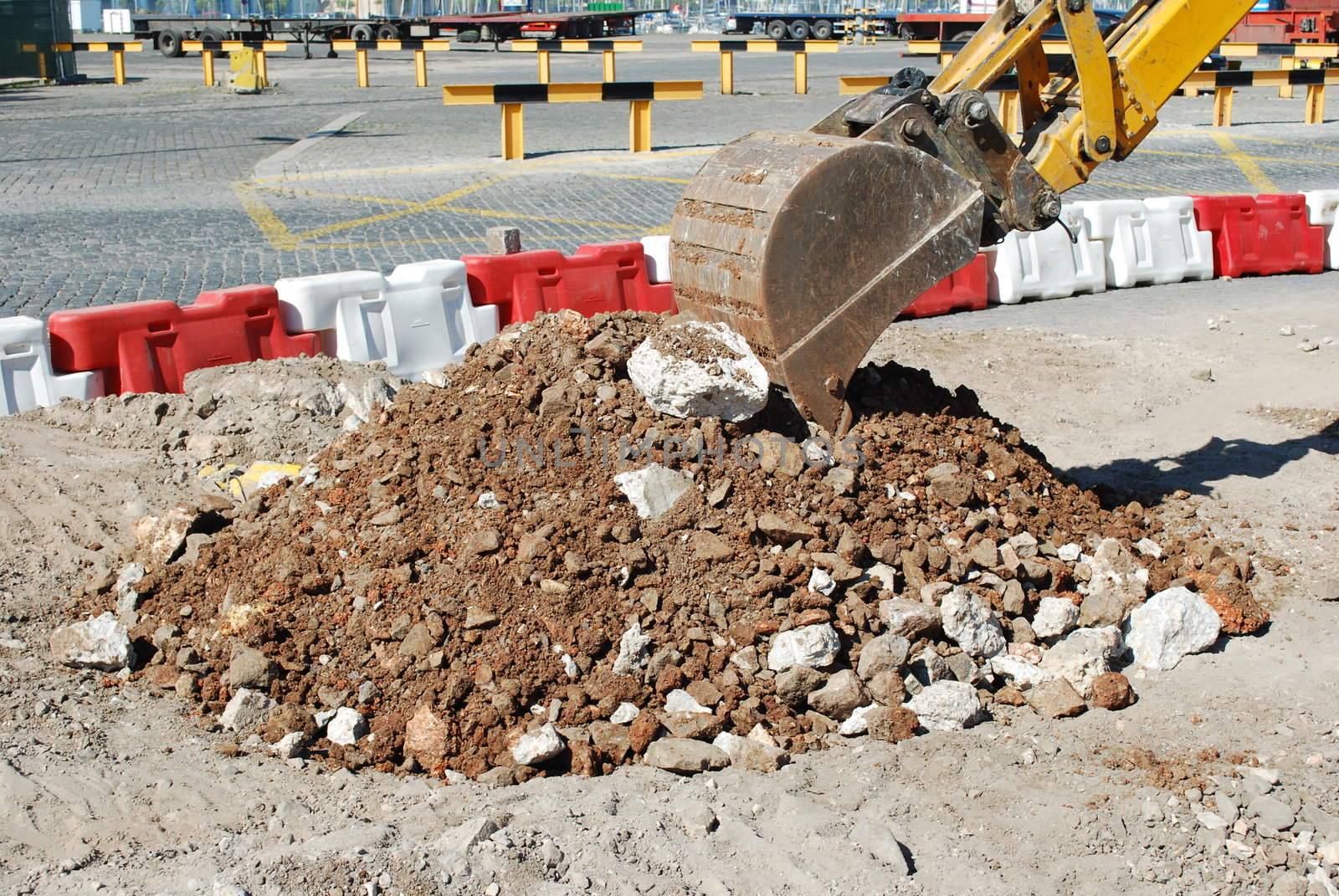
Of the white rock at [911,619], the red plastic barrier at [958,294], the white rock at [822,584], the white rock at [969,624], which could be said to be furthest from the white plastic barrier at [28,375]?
the red plastic barrier at [958,294]

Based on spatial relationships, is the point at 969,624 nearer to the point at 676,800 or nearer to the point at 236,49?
the point at 676,800

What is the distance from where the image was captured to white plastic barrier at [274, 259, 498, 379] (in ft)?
27.5

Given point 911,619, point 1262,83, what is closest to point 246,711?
point 911,619

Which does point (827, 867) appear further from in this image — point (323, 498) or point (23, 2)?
point (23, 2)

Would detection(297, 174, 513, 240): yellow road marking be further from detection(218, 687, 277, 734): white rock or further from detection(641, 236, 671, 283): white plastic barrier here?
detection(218, 687, 277, 734): white rock

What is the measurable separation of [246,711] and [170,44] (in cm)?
3819

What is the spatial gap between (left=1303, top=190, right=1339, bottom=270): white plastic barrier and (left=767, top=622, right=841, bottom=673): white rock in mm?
9781

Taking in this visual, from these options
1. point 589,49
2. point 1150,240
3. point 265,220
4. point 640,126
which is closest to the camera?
point 1150,240

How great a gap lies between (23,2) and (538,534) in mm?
29968

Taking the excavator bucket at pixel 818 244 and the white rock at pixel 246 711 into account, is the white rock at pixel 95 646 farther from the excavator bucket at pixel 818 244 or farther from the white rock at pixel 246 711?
the excavator bucket at pixel 818 244

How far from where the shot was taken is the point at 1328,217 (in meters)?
12.8

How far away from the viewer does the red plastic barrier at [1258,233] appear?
40.6 ft

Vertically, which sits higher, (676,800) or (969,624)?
(969,624)

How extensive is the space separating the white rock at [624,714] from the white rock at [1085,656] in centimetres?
157
